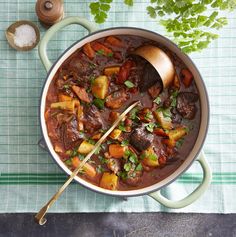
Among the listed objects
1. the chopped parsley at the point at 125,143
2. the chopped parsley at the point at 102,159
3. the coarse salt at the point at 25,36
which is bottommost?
the chopped parsley at the point at 102,159

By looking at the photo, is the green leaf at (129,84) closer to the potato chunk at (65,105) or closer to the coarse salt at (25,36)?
the potato chunk at (65,105)

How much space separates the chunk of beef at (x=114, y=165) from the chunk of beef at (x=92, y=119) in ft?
0.63

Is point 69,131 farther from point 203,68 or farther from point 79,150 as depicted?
point 203,68

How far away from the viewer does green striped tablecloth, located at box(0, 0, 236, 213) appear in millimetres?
2965

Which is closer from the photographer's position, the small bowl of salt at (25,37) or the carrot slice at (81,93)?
the carrot slice at (81,93)

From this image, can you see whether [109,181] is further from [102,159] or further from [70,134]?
Answer: [70,134]

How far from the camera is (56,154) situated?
274 cm

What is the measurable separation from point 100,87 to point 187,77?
1.58 feet

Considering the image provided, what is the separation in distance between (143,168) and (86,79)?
583 mm

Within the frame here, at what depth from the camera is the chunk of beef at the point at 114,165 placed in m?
2.77

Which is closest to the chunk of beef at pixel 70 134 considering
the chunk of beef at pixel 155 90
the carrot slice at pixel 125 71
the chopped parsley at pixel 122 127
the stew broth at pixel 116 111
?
the stew broth at pixel 116 111

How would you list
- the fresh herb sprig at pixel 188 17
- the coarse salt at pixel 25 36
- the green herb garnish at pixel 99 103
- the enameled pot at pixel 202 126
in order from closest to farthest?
the fresh herb sprig at pixel 188 17
the enameled pot at pixel 202 126
the green herb garnish at pixel 99 103
the coarse salt at pixel 25 36

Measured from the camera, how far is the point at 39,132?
117 inches

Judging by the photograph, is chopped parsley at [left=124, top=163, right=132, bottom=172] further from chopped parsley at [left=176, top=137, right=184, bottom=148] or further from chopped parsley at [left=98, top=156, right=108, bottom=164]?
chopped parsley at [left=176, top=137, right=184, bottom=148]
